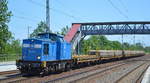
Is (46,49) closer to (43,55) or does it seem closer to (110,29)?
(43,55)

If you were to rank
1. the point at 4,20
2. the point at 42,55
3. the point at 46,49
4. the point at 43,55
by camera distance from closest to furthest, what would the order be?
1. the point at 42,55
2. the point at 43,55
3. the point at 46,49
4. the point at 4,20

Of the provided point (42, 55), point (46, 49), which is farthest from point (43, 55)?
point (46, 49)

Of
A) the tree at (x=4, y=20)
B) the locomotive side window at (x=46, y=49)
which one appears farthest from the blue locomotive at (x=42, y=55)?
the tree at (x=4, y=20)

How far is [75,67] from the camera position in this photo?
2997cm

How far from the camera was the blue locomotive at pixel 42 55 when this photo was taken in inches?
773

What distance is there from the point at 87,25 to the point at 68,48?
43544 millimetres

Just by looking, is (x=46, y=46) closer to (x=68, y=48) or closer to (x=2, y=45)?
(x=68, y=48)

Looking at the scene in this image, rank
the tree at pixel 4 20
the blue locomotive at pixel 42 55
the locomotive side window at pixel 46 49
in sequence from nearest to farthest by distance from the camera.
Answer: the blue locomotive at pixel 42 55, the locomotive side window at pixel 46 49, the tree at pixel 4 20

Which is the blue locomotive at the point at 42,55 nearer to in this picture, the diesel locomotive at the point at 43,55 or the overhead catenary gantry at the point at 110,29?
the diesel locomotive at the point at 43,55

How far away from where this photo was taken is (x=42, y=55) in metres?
20.1

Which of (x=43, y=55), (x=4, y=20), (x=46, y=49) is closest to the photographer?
(x=43, y=55)

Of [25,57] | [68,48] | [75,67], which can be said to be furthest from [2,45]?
[25,57]

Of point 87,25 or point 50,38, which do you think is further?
point 87,25

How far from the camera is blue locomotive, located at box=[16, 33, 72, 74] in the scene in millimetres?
19641
